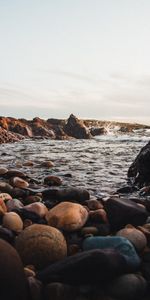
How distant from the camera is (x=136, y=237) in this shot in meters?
4.37

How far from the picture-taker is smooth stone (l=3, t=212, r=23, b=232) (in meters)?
4.79

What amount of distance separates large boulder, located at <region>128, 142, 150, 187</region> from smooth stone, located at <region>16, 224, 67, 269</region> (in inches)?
222

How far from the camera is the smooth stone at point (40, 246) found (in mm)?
3941

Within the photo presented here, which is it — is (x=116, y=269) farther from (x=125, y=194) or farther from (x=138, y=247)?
(x=125, y=194)

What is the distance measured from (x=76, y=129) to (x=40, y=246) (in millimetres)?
43457

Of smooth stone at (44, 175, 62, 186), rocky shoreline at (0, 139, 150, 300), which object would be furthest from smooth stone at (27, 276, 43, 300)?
smooth stone at (44, 175, 62, 186)

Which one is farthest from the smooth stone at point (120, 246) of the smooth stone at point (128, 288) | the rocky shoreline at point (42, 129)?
the rocky shoreline at point (42, 129)

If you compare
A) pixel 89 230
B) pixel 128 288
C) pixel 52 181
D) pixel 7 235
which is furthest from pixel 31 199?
pixel 128 288

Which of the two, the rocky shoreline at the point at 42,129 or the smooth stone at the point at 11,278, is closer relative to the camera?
the smooth stone at the point at 11,278

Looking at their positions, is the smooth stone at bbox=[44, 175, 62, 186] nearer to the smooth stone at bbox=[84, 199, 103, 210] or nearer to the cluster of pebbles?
the smooth stone at bbox=[84, 199, 103, 210]

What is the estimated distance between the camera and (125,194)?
27.1 feet

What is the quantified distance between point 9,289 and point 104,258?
3.08 feet

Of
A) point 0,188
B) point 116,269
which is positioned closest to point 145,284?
point 116,269

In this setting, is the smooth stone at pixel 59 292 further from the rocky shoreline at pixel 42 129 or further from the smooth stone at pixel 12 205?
the rocky shoreline at pixel 42 129
